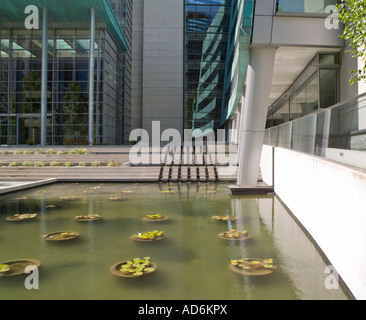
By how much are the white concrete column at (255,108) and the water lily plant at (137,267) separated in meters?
7.85

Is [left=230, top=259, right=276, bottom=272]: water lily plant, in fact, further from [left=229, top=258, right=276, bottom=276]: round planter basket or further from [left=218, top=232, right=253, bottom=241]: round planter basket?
[left=218, top=232, right=253, bottom=241]: round planter basket

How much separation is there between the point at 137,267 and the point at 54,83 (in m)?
33.7

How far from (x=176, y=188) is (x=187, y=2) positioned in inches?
1695

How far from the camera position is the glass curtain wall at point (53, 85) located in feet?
112

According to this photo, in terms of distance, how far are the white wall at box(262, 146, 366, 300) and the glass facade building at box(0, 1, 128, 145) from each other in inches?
1147

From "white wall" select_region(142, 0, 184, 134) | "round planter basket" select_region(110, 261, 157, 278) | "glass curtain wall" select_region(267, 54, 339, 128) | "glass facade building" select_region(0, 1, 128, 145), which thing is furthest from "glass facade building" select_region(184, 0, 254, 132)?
"round planter basket" select_region(110, 261, 157, 278)

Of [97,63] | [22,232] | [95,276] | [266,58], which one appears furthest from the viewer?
[97,63]

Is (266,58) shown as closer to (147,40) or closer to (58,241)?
(58,241)

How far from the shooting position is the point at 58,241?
6371 mm

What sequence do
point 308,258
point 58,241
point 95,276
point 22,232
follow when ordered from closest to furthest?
point 95,276 → point 308,258 → point 58,241 → point 22,232

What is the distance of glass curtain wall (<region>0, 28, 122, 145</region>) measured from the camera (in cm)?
3425

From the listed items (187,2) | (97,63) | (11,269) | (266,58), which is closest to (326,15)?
(266,58)

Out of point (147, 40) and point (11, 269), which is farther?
point (147, 40)

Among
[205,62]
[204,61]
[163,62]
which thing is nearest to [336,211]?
[205,62]
